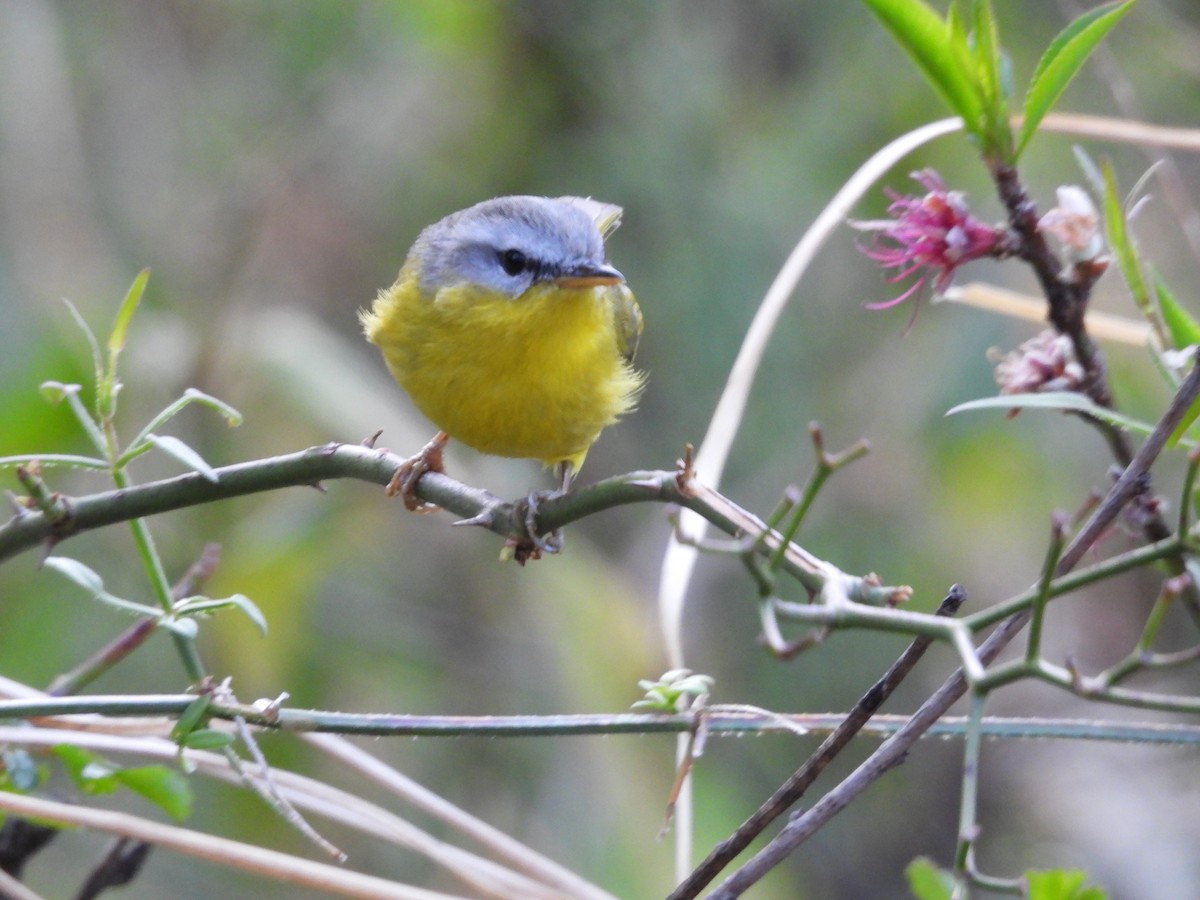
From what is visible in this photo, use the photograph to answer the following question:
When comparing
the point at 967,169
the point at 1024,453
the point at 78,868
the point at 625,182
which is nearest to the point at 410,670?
the point at 78,868

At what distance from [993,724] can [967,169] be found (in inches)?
140

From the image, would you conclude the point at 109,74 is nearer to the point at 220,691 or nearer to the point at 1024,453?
the point at 1024,453

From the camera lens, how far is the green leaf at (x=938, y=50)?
1685mm

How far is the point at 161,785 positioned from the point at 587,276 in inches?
63.1

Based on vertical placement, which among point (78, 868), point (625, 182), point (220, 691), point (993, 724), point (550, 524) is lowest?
point (78, 868)

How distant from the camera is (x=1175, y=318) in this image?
1.65 meters

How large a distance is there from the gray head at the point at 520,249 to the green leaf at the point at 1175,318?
133 cm

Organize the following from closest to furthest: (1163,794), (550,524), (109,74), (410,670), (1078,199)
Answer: (550,524)
(1078,199)
(1163,794)
(410,670)
(109,74)

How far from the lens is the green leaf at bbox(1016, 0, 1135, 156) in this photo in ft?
5.22

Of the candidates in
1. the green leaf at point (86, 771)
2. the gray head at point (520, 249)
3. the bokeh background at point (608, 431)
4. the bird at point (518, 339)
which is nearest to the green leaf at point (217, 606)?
the green leaf at point (86, 771)

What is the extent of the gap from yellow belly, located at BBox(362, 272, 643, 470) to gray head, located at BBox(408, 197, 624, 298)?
43mm

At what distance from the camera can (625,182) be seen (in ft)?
16.8

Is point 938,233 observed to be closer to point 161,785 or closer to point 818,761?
point 818,761

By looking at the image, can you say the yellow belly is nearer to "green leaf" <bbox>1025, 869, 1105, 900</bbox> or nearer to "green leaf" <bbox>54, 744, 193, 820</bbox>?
"green leaf" <bbox>54, 744, 193, 820</bbox>
